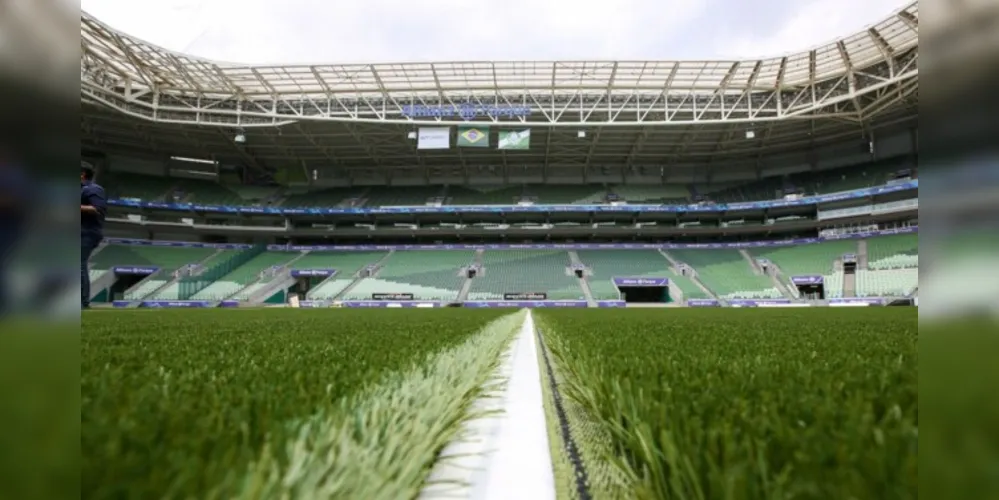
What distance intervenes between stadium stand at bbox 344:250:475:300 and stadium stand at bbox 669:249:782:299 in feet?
49.5

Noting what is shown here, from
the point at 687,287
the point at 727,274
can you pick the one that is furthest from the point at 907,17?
the point at 687,287

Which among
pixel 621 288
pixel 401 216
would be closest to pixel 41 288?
pixel 621 288

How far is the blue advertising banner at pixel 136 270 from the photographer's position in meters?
28.1

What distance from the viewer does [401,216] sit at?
115 ft

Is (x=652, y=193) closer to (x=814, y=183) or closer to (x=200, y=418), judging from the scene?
(x=814, y=183)

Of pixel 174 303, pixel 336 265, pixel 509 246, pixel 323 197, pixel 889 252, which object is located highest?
pixel 323 197

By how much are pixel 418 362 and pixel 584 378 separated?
89 cm

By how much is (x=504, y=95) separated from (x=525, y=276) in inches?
441

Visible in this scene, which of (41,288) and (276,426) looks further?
(276,426)

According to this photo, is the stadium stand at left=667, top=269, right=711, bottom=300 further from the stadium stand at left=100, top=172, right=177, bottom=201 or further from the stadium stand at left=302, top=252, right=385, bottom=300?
the stadium stand at left=100, top=172, right=177, bottom=201

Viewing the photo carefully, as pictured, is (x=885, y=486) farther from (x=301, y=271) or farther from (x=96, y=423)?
(x=301, y=271)

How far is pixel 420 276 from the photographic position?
97.2ft

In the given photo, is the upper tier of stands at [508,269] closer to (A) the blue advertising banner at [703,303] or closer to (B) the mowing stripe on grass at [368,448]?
(A) the blue advertising banner at [703,303]

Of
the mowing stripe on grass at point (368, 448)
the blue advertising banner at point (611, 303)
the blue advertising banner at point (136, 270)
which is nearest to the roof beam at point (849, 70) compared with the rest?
the blue advertising banner at point (611, 303)
